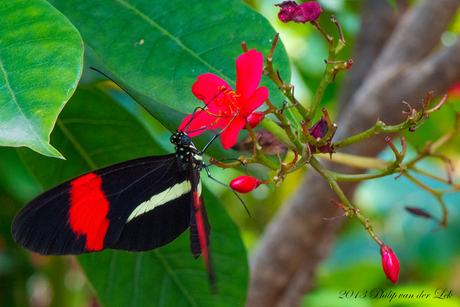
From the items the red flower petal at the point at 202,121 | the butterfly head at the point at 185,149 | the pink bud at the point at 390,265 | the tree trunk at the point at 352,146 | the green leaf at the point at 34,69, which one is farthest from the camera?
the tree trunk at the point at 352,146

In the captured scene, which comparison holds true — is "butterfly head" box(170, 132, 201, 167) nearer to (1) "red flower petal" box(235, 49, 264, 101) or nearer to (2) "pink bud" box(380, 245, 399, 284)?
(1) "red flower petal" box(235, 49, 264, 101)

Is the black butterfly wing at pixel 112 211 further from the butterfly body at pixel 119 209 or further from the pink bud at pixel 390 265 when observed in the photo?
the pink bud at pixel 390 265

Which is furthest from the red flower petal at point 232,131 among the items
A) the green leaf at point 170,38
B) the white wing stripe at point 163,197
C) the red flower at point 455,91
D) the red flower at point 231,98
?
the red flower at point 455,91

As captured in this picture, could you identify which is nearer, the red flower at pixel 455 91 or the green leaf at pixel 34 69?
the green leaf at pixel 34 69

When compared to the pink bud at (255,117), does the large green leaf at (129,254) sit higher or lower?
lower

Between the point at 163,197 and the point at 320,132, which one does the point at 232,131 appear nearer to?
the point at 320,132

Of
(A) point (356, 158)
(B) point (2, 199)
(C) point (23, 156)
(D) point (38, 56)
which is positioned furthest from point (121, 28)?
(B) point (2, 199)

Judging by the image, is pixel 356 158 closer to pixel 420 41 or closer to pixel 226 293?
pixel 226 293
